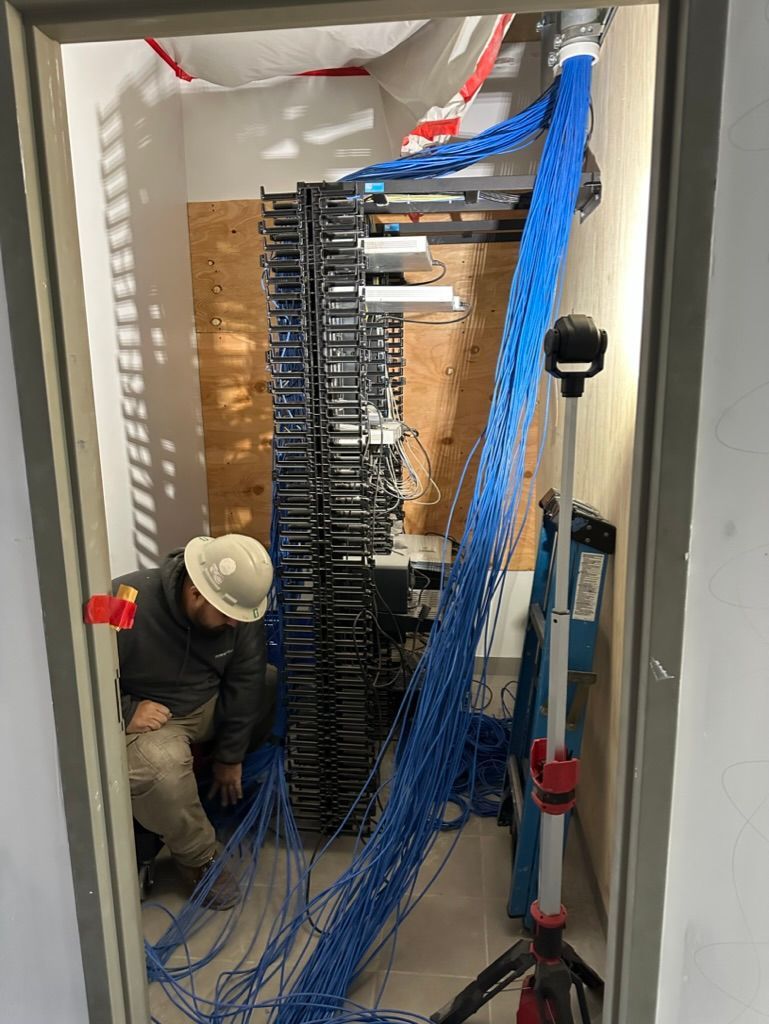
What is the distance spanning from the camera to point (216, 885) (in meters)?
1.95

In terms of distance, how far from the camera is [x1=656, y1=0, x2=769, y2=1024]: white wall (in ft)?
2.33

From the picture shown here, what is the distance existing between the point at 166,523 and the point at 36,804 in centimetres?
193

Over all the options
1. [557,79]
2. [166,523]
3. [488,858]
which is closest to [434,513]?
[166,523]

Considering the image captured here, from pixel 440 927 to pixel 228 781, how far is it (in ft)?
2.64

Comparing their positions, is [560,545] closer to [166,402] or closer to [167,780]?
[167,780]

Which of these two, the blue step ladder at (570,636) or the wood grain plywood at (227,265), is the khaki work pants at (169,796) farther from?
the wood grain plywood at (227,265)

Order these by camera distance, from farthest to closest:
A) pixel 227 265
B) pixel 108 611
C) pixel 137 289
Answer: pixel 227 265 → pixel 137 289 → pixel 108 611

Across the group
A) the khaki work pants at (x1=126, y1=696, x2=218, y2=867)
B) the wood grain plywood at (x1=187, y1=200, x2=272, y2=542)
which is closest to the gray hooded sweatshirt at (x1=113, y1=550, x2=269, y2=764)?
the khaki work pants at (x1=126, y1=696, x2=218, y2=867)

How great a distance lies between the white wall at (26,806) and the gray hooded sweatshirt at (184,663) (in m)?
1.02

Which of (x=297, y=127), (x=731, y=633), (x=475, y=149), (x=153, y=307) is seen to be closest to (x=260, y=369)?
(x=153, y=307)

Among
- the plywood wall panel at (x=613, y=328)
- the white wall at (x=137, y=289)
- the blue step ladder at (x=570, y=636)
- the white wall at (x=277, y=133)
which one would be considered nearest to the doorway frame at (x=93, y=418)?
the plywood wall panel at (x=613, y=328)

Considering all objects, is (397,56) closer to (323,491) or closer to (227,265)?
(227,265)

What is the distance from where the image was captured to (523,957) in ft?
4.77

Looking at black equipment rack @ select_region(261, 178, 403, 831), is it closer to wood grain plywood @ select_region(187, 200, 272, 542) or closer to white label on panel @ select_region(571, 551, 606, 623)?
white label on panel @ select_region(571, 551, 606, 623)
